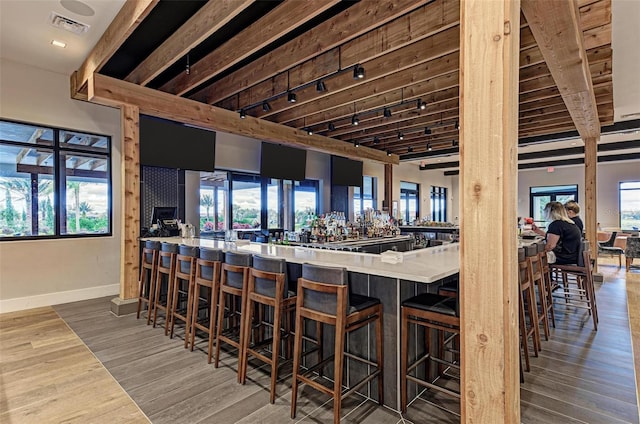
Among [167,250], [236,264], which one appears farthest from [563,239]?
[167,250]

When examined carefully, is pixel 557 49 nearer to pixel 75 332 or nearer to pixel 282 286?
pixel 282 286

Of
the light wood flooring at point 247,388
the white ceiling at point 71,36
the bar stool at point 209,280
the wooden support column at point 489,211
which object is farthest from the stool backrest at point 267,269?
the white ceiling at point 71,36

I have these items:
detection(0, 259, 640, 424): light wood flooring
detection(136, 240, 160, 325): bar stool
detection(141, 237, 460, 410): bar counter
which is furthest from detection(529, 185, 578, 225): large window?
detection(136, 240, 160, 325): bar stool

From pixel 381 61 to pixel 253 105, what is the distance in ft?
7.32

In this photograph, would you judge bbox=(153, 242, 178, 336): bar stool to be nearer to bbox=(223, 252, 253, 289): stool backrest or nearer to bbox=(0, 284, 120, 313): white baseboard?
bbox=(223, 252, 253, 289): stool backrest

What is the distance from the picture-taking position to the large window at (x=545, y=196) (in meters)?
12.5

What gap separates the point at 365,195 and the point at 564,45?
25.0 feet

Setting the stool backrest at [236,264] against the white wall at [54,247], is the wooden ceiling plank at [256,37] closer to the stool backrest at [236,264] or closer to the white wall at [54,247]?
the white wall at [54,247]

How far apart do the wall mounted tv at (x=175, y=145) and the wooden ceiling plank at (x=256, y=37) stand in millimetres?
1045

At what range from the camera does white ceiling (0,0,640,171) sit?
10.8 feet

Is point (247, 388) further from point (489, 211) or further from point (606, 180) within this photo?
point (606, 180)

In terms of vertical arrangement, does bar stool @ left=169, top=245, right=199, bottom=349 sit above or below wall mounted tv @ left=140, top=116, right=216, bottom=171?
below

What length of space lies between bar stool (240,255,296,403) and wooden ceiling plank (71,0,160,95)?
241 centimetres

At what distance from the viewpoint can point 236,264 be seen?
9.34ft
